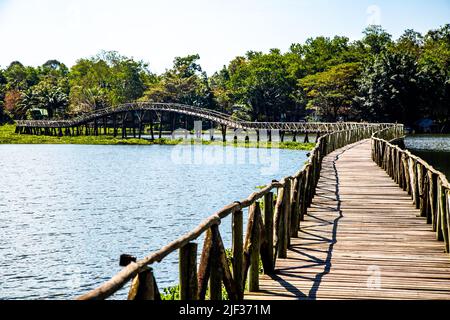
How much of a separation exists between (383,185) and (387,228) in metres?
6.95

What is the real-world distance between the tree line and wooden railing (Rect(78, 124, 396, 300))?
68.0 meters

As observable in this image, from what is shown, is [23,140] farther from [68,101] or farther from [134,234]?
[134,234]

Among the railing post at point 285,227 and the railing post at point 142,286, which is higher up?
the railing post at point 142,286

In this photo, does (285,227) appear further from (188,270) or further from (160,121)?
(160,121)

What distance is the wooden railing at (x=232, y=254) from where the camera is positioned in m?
4.60

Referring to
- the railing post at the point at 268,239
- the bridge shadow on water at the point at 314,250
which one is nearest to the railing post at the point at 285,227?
the bridge shadow on water at the point at 314,250

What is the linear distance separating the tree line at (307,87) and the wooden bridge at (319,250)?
63.1m

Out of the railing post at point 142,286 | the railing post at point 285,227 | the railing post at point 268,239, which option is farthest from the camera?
the railing post at point 285,227

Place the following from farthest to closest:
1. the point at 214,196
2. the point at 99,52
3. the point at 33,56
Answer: the point at 33,56, the point at 99,52, the point at 214,196

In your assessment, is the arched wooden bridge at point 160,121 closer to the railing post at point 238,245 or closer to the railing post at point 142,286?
the railing post at point 238,245

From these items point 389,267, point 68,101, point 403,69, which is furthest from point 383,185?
point 68,101

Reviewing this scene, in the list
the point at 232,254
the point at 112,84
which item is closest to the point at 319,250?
the point at 232,254

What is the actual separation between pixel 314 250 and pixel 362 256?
0.84 m

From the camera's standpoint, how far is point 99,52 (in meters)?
157
